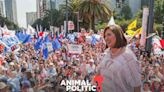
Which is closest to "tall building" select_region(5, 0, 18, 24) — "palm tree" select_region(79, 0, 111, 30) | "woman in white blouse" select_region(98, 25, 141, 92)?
"palm tree" select_region(79, 0, 111, 30)

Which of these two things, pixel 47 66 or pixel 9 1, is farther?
pixel 9 1

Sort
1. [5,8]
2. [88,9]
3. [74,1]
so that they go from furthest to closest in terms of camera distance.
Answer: [5,8] → [74,1] → [88,9]

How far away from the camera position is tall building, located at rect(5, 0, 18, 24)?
13395 cm

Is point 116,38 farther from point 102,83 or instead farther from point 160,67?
point 160,67

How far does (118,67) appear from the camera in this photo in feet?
Result: 8.47

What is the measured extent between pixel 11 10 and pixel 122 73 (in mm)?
137210

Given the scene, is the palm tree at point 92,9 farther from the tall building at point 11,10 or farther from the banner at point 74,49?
the tall building at point 11,10

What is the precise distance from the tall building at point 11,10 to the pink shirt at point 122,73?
130m

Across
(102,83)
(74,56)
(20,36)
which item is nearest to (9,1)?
(20,36)

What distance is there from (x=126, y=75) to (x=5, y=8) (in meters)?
139

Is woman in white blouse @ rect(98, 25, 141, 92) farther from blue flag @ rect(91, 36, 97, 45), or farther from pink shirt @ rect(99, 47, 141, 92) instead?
blue flag @ rect(91, 36, 97, 45)

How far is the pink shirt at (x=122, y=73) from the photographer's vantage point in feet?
8.42

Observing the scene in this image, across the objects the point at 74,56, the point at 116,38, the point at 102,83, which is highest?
the point at 116,38

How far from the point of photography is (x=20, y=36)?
21656 millimetres
